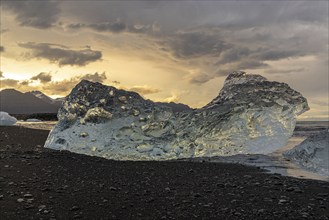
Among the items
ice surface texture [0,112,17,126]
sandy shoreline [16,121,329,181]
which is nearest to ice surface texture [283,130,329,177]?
sandy shoreline [16,121,329,181]

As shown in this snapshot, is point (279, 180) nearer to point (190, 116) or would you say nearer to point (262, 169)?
point (262, 169)

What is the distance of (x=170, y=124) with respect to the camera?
1268 centimetres

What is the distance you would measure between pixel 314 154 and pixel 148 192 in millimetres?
7001

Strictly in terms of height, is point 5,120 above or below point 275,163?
above

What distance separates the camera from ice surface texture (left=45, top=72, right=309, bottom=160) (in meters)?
12.2

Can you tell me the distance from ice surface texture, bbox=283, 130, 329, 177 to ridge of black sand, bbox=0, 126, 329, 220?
2.29m

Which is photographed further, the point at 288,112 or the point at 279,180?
the point at 288,112

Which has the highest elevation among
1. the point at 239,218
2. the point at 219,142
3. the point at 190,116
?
the point at 190,116

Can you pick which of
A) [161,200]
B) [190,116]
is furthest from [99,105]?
[161,200]

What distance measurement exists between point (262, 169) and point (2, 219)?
24.0 ft

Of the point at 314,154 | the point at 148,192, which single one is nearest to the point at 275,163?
the point at 314,154

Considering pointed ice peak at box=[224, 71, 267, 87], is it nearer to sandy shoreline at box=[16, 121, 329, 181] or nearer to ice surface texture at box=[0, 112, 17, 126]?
sandy shoreline at box=[16, 121, 329, 181]

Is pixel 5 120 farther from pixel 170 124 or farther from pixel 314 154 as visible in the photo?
pixel 314 154

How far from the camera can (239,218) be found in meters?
5.89
